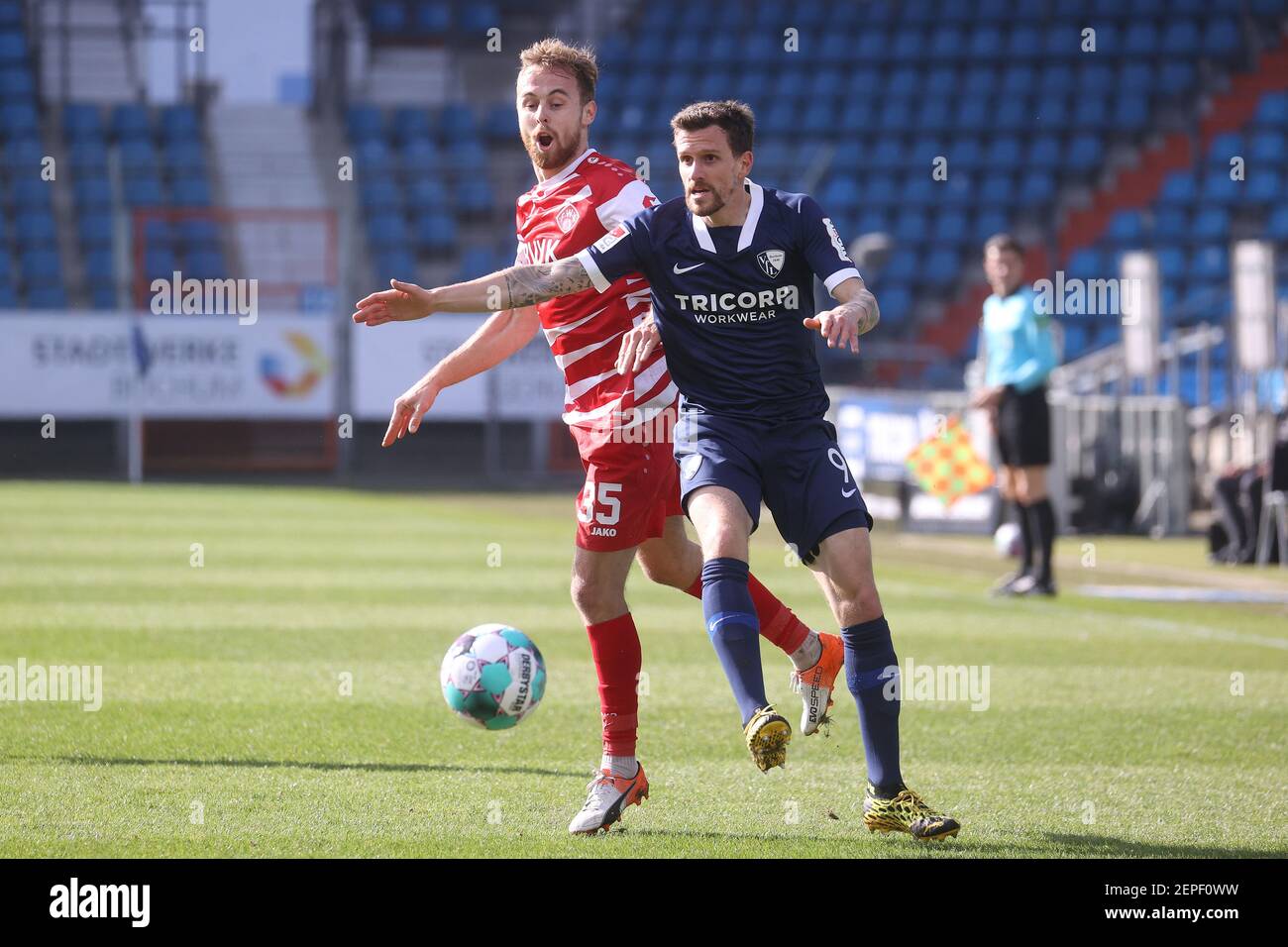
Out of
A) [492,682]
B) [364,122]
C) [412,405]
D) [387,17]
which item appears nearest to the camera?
[412,405]

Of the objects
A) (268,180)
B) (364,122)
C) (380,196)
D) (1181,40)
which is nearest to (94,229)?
(268,180)

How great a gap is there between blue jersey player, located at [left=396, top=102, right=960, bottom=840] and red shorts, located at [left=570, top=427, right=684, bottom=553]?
0.11m

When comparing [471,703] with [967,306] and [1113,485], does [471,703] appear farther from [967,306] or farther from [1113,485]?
[967,306]

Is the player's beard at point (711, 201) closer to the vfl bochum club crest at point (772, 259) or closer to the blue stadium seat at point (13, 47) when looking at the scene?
the vfl bochum club crest at point (772, 259)

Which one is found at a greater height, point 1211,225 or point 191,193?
point 191,193

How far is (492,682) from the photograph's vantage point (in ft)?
17.6

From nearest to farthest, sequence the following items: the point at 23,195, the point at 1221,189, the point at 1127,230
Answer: the point at 1127,230 < the point at 1221,189 < the point at 23,195

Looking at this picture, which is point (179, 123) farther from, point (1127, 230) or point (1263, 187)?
point (1263, 187)

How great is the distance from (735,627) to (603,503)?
1.96 feet

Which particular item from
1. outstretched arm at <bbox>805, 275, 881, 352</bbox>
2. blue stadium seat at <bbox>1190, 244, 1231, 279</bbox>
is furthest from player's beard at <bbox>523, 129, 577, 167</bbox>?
blue stadium seat at <bbox>1190, 244, 1231, 279</bbox>

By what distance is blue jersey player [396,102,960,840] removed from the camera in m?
4.68

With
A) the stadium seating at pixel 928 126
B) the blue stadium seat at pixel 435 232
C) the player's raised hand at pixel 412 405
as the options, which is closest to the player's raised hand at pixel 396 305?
the player's raised hand at pixel 412 405

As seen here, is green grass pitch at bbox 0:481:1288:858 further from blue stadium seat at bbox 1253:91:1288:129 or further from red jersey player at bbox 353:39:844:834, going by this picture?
blue stadium seat at bbox 1253:91:1288:129
